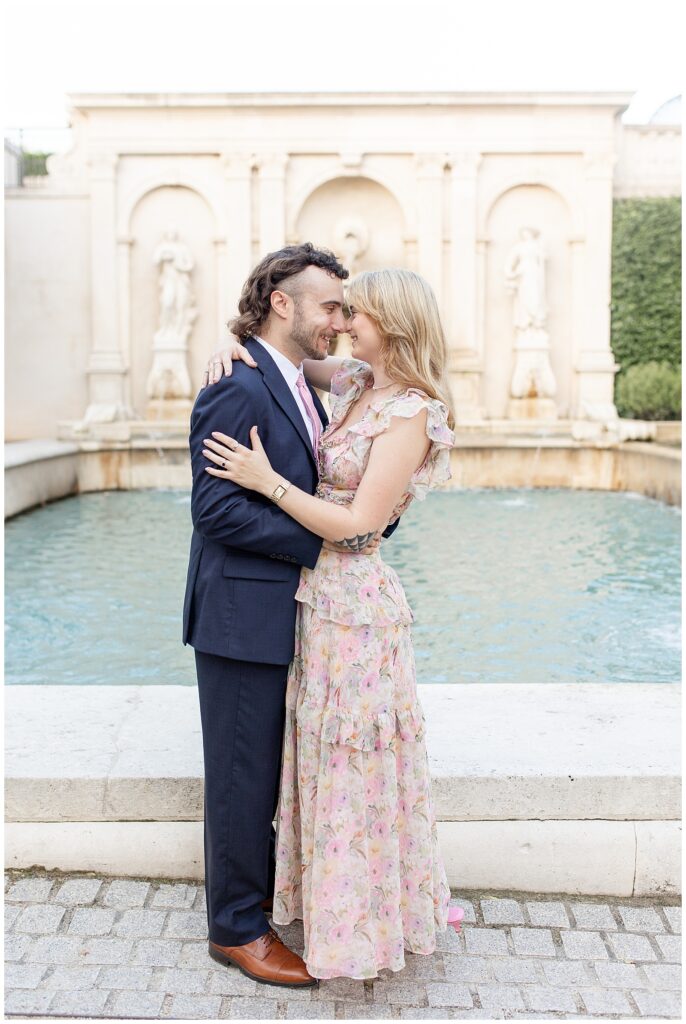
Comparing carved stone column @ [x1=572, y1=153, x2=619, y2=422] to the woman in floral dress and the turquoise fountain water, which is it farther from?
the woman in floral dress

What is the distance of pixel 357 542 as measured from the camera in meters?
2.43

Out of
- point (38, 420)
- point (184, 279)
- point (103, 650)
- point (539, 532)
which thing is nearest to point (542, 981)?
point (103, 650)

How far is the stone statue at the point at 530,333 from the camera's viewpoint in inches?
620

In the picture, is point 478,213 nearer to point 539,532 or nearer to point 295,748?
point 539,532

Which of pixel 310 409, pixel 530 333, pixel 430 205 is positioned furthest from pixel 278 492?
pixel 430 205

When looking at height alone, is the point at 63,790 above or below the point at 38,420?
below

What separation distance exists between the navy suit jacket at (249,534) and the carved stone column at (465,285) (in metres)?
13.5

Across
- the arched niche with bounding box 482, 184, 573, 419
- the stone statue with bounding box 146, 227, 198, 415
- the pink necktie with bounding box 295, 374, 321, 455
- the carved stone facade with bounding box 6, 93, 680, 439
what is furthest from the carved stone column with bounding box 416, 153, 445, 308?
the pink necktie with bounding box 295, 374, 321, 455

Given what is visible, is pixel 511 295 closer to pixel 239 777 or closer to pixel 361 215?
pixel 361 215

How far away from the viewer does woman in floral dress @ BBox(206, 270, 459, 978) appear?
235cm

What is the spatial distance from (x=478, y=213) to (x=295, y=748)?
48.0 ft

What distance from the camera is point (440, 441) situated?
94.2 inches

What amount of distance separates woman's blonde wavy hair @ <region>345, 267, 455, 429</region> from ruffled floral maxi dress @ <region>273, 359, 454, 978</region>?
0.18 feet

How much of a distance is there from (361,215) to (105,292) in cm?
423
